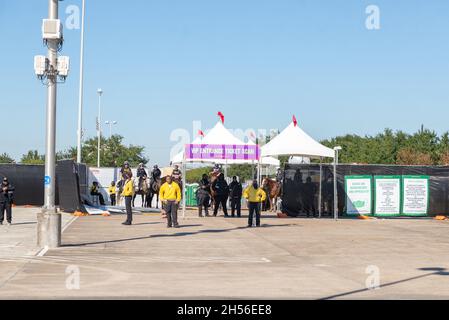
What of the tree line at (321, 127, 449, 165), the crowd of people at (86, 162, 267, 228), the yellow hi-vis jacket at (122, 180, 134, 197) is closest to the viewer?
the crowd of people at (86, 162, 267, 228)

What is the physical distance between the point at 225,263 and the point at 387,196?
1893 cm

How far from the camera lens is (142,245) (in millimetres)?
19031

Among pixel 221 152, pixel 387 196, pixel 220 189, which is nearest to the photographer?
pixel 221 152

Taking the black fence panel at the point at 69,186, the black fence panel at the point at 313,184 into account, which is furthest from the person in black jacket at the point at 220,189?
the black fence panel at the point at 69,186

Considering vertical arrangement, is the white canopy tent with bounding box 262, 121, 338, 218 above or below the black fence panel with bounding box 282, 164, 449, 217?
above

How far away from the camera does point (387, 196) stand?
33.2 meters

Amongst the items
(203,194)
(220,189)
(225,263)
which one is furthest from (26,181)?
(225,263)

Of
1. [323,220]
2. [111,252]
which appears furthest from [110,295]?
[323,220]

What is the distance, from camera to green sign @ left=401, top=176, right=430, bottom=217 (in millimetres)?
33406

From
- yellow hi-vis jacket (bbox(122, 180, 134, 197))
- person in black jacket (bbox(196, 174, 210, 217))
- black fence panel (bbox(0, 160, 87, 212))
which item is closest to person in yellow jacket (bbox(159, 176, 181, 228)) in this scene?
yellow hi-vis jacket (bbox(122, 180, 134, 197))

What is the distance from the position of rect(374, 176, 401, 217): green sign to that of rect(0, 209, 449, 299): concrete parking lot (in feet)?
22.3

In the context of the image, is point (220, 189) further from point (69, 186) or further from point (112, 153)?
point (112, 153)

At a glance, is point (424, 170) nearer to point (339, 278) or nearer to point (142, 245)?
point (142, 245)

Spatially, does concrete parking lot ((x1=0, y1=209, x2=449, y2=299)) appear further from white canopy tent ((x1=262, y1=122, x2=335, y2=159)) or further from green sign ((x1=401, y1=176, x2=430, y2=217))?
white canopy tent ((x1=262, y1=122, x2=335, y2=159))
